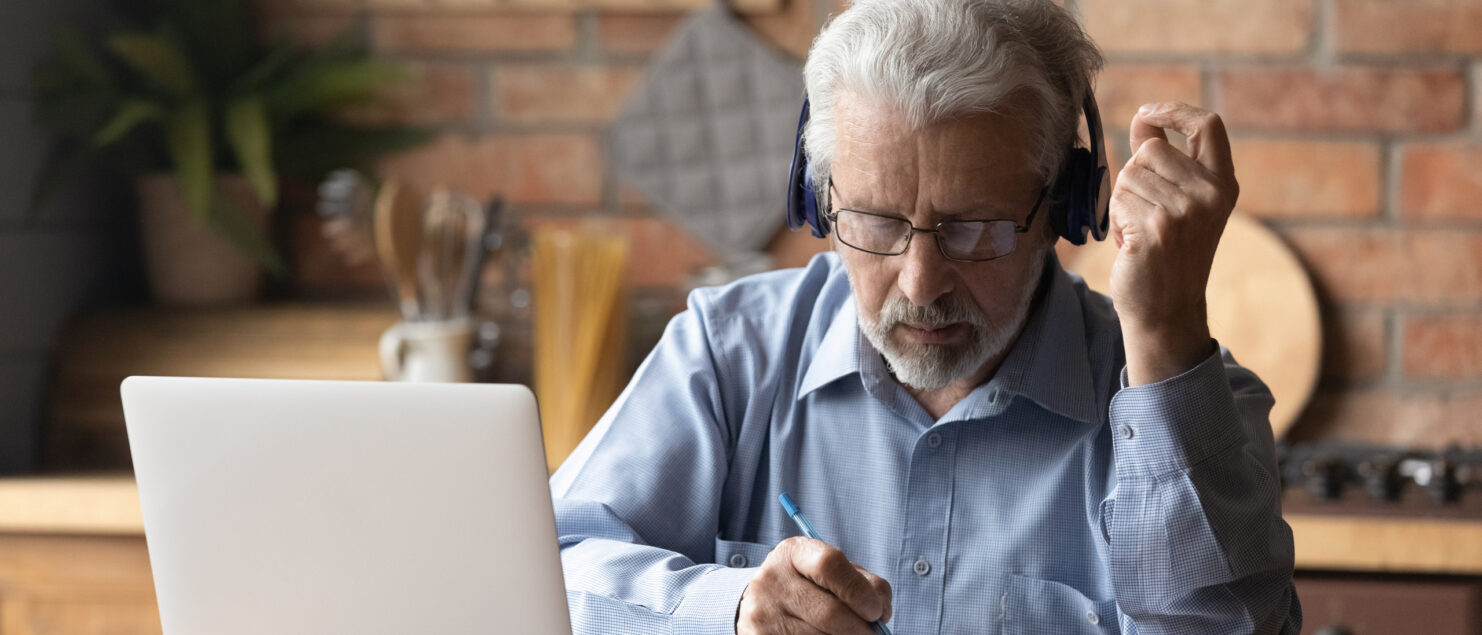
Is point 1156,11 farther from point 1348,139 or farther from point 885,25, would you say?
point 885,25

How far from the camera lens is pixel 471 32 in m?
2.12

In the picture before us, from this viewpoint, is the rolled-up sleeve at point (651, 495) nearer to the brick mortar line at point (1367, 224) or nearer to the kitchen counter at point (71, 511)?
the kitchen counter at point (71, 511)

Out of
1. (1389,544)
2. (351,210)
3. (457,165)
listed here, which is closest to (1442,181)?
(1389,544)

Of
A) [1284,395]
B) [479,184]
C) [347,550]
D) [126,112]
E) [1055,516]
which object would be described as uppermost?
[126,112]

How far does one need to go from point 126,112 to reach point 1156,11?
1.63 meters

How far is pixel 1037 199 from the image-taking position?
3.45 ft

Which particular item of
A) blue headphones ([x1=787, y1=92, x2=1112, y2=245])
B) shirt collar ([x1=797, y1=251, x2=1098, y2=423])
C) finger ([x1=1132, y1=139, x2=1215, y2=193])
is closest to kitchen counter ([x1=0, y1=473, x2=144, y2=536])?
shirt collar ([x1=797, y1=251, x2=1098, y2=423])

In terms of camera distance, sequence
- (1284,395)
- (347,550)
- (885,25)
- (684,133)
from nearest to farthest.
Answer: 1. (347,550)
2. (885,25)
3. (1284,395)
4. (684,133)

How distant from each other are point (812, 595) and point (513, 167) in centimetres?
142

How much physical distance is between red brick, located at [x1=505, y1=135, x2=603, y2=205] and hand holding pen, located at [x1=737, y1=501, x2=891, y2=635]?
131cm

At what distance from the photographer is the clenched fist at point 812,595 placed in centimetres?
87

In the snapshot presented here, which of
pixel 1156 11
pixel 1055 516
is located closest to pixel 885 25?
pixel 1055 516

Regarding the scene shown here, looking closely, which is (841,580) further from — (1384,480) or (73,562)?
(73,562)

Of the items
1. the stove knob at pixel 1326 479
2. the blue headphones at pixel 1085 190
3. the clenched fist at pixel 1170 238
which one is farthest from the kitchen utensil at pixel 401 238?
the stove knob at pixel 1326 479
